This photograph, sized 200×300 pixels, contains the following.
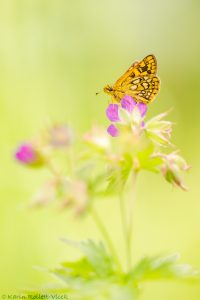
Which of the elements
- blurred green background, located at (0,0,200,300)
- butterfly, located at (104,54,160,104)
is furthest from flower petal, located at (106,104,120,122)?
blurred green background, located at (0,0,200,300)

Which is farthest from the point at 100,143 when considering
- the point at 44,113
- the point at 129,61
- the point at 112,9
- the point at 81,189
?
the point at 112,9

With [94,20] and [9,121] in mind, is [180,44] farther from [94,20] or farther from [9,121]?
[9,121]

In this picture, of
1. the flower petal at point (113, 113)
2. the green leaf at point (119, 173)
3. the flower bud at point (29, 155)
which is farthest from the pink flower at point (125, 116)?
the flower bud at point (29, 155)

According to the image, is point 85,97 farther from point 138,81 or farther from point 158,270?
point 158,270

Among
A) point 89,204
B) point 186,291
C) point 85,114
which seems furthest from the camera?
point 85,114

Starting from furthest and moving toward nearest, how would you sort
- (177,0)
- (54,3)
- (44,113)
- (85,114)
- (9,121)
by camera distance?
(177,0)
(54,3)
(85,114)
(44,113)
(9,121)

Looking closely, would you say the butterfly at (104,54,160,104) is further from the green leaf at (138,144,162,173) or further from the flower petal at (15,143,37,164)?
the flower petal at (15,143,37,164)

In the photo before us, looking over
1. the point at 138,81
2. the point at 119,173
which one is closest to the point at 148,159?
the point at 119,173

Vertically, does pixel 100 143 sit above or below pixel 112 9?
below

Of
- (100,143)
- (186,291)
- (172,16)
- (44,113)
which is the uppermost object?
(172,16)

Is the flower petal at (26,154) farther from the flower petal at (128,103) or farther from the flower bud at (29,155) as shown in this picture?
the flower petal at (128,103)
